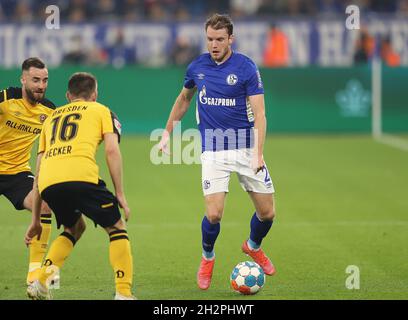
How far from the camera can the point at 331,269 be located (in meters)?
9.29

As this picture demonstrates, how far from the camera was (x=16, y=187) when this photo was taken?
9102mm

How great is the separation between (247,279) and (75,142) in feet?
6.23

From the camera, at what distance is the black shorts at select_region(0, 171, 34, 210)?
9.05 m

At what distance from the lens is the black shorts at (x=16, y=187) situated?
9047 millimetres

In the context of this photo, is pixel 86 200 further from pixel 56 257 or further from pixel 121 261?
pixel 56 257

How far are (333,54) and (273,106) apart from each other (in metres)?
3.83

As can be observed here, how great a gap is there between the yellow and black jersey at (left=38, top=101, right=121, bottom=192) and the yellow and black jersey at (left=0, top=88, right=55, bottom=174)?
144 centimetres

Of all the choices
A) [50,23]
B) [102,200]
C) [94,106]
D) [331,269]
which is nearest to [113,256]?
[102,200]

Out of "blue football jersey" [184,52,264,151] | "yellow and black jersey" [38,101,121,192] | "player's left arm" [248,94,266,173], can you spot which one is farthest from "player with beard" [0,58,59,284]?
"player's left arm" [248,94,266,173]

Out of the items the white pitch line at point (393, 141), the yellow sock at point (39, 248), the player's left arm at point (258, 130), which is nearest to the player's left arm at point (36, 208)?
the yellow sock at point (39, 248)

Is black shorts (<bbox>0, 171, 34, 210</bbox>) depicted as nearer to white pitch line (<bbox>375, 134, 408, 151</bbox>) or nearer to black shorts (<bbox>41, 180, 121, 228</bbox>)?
black shorts (<bbox>41, 180, 121, 228</bbox>)

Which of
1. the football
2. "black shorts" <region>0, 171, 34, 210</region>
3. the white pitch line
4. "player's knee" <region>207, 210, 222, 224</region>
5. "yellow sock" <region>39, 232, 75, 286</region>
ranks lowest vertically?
the football

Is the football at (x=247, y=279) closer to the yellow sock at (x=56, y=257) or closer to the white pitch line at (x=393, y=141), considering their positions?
the yellow sock at (x=56, y=257)

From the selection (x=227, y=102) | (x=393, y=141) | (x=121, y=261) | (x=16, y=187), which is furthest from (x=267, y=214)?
(x=393, y=141)
